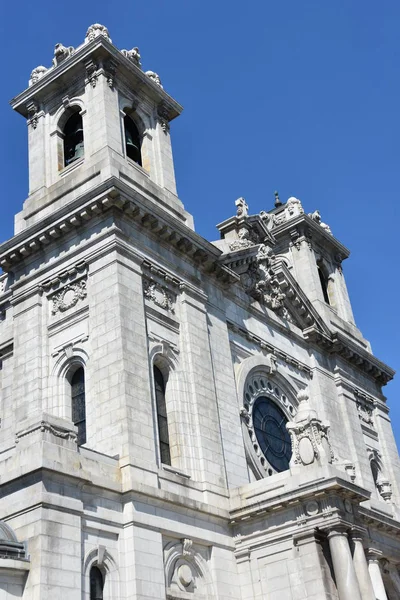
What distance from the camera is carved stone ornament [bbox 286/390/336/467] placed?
2462 centimetres

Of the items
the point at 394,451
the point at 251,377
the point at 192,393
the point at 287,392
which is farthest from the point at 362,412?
the point at 192,393

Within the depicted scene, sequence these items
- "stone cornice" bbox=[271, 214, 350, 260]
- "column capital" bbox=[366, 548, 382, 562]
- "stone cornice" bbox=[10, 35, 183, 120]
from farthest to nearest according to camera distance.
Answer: "stone cornice" bbox=[271, 214, 350, 260] → "stone cornice" bbox=[10, 35, 183, 120] → "column capital" bbox=[366, 548, 382, 562]

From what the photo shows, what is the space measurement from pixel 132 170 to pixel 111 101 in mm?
2919

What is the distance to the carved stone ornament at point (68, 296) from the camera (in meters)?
27.4

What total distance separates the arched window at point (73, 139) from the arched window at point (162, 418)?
9.68 meters

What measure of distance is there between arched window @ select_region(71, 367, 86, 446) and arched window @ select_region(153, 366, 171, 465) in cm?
228

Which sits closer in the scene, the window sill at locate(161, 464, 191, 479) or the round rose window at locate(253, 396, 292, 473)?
the window sill at locate(161, 464, 191, 479)

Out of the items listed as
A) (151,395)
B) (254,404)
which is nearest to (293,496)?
(151,395)

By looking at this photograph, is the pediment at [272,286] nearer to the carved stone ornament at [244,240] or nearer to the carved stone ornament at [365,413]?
the carved stone ornament at [244,240]

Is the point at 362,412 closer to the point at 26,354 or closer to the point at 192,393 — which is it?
the point at 192,393

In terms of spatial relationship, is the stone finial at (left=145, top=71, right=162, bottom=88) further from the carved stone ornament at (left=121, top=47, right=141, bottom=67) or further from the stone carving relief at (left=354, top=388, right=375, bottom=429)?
the stone carving relief at (left=354, top=388, right=375, bottom=429)

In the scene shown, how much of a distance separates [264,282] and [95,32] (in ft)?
39.0

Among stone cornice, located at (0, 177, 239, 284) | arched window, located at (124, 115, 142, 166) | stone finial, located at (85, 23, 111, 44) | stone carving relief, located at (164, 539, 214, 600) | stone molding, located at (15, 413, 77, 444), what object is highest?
stone finial, located at (85, 23, 111, 44)

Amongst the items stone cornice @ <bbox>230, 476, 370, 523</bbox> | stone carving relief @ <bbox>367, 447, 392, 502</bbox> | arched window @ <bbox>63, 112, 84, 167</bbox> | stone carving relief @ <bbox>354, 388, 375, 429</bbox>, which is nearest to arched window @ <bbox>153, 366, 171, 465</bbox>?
stone cornice @ <bbox>230, 476, 370, 523</bbox>
